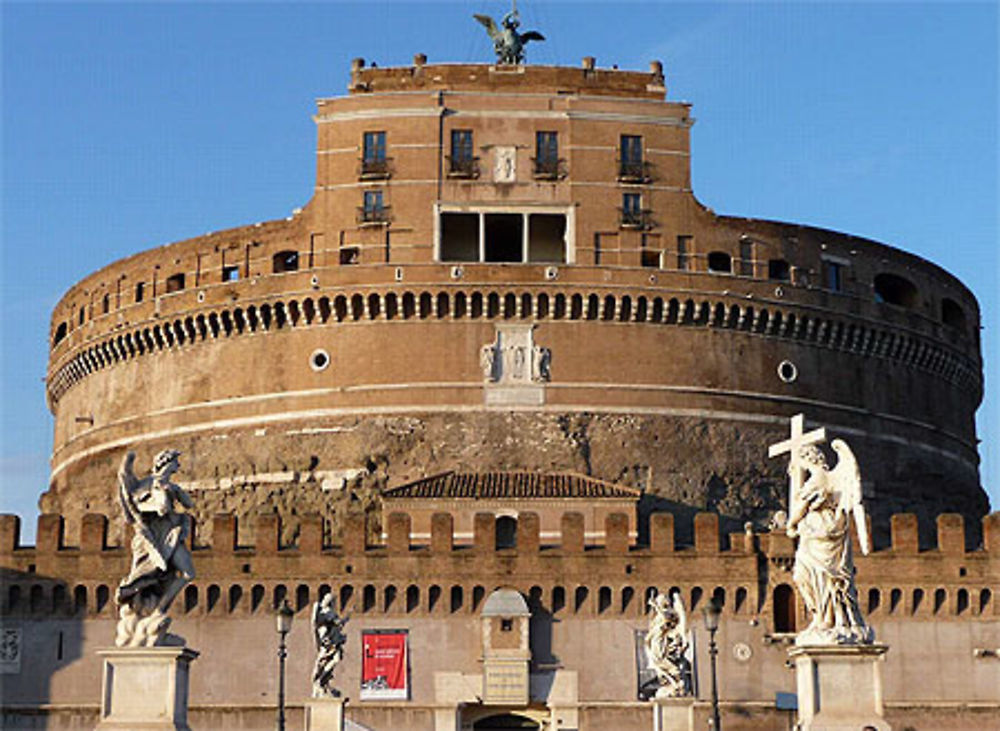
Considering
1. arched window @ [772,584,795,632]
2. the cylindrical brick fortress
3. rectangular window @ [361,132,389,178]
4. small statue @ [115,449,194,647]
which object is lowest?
small statue @ [115,449,194,647]

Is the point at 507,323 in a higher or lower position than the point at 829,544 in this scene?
higher

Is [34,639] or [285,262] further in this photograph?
[285,262]

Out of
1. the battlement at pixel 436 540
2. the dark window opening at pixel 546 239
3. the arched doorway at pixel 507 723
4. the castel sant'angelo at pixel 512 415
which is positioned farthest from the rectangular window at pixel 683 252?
the arched doorway at pixel 507 723

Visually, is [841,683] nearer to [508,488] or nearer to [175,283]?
[508,488]

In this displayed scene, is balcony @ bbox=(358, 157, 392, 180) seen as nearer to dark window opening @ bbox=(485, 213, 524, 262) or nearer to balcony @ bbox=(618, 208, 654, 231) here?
dark window opening @ bbox=(485, 213, 524, 262)

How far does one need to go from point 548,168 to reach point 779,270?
317 inches

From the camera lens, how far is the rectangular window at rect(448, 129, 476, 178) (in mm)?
51812

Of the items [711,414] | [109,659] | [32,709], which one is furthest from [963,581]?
[109,659]

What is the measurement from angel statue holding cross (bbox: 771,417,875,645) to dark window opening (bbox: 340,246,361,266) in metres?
36.3

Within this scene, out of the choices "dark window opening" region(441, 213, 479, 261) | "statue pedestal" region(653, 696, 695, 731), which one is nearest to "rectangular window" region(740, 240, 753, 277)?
"dark window opening" region(441, 213, 479, 261)

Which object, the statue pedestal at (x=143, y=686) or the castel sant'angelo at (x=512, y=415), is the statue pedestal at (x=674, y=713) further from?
the statue pedestal at (x=143, y=686)

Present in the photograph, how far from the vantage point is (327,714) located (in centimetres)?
3509

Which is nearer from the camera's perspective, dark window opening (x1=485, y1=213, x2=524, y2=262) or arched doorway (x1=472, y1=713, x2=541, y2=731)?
arched doorway (x1=472, y1=713, x2=541, y2=731)

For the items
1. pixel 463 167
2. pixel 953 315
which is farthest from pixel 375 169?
pixel 953 315
